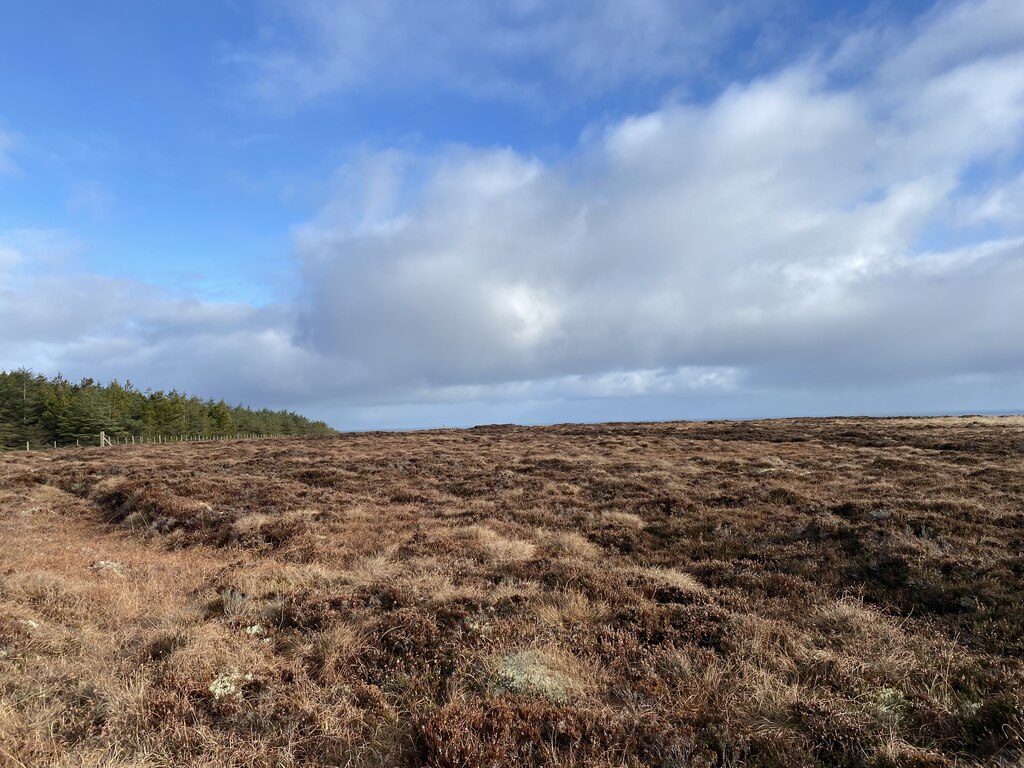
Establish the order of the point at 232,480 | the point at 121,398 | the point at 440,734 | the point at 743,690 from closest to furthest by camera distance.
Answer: the point at 440,734, the point at 743,690, the point at 232,480, the point at 121,398

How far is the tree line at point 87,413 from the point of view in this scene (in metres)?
68.4

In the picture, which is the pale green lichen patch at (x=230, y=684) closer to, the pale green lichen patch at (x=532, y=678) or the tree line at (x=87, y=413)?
the pale green lichen patch at (x=532, y=678)

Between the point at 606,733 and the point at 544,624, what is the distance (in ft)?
8.20

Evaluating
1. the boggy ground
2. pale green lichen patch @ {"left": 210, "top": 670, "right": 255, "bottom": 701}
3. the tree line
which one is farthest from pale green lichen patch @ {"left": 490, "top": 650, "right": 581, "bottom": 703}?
the tree line

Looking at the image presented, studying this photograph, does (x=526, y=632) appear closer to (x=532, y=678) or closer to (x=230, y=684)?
(x=532, y=678)

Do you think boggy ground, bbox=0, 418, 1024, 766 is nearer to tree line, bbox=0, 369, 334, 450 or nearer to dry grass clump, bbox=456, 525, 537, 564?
dry grass clump, bbox=456, 525, 537, 564

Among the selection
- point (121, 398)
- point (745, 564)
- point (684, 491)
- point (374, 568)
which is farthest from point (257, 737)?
point (121, 398)

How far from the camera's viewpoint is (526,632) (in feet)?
22.3

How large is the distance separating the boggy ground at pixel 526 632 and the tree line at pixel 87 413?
66.2 metres

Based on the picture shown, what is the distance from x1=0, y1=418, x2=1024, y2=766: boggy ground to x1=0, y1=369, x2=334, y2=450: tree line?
217 feet

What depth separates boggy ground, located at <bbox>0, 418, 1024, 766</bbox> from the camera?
4547mm

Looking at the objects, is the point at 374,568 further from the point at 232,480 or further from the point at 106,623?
the point at 232,480

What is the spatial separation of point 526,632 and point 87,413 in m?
83.0

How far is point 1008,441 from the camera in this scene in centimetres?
2941
